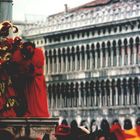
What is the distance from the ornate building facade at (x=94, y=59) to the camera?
215ft

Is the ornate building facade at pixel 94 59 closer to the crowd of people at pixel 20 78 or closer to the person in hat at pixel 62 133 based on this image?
the crowd of people at pixel 20 78

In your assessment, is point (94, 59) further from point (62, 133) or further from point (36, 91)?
point (62, 133)

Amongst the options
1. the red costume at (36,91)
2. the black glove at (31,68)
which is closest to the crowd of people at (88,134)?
the red costume at (36,91)

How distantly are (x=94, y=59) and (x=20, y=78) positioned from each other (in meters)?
54.7

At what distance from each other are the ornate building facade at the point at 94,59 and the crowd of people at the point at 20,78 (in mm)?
48818

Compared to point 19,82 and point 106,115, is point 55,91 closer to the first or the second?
point 106,115

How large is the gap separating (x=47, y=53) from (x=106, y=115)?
11003mm

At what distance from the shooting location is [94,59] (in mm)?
69625

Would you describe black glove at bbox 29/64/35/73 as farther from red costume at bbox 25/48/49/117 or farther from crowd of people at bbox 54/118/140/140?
crowd of people at bbox 54/118/140/140

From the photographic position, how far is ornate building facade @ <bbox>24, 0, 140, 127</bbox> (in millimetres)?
65500

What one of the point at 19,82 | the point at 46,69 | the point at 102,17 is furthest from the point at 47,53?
the point at 19,82

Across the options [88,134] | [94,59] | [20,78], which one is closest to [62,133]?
[88,134]

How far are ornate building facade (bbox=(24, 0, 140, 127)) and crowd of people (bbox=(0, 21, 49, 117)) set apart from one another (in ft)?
160

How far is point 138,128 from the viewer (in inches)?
563
